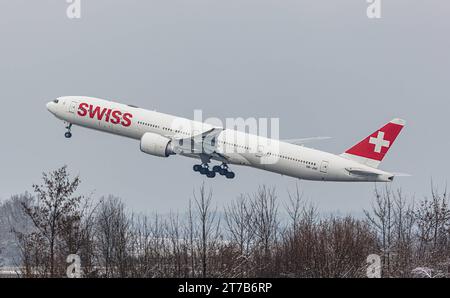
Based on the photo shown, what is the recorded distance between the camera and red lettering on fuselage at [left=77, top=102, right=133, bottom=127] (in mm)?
92750

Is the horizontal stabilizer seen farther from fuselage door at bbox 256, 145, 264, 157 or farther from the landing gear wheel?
the landing gear wheel

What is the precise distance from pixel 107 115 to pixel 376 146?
28.5 metres

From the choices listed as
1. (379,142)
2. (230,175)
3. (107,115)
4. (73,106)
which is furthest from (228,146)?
(73,106)

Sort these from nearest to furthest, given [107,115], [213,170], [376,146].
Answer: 1. [376,146]
2. [107,115]
3. [213,170]

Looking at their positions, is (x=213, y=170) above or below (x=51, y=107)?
below

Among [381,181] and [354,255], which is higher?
[381,181]

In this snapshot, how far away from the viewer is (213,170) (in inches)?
3797

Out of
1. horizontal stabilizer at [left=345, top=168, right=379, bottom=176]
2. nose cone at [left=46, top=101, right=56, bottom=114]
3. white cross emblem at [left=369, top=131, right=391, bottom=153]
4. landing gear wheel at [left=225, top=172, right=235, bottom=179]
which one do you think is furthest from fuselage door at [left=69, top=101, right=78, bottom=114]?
white cross emblem at [left=369, top=131, right=391, bottom=153]

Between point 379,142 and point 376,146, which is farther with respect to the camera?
point 379,142

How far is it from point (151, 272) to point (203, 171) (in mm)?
28327

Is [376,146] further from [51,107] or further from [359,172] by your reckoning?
[51,107]
